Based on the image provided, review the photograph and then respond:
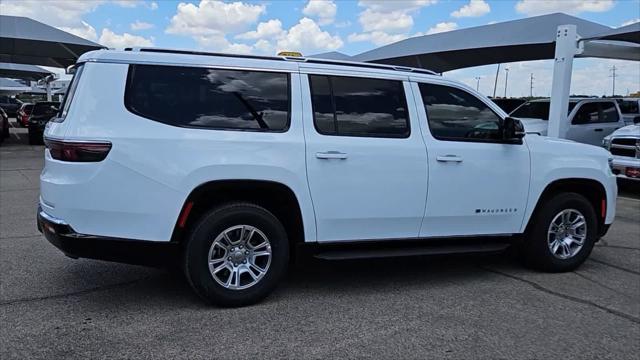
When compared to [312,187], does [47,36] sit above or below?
above

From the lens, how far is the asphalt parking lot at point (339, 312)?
12.1 ft

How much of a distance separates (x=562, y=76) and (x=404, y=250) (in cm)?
908

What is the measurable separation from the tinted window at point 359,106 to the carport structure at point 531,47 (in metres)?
8.79

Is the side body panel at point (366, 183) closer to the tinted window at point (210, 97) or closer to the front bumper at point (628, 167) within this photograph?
the tinted window at point (210, 97)

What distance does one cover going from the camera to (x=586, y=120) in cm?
1397

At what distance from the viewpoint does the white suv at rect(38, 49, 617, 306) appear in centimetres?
395

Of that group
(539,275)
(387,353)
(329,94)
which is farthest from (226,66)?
(539,275)

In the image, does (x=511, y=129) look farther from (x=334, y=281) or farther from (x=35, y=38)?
(x=35, y=38)

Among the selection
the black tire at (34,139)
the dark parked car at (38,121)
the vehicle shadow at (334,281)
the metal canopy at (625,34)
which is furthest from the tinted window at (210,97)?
the black tire at (34,139)

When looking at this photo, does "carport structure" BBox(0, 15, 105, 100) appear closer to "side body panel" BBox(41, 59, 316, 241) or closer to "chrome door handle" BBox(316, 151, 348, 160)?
"side body panel" BBox(41, 59, 316, 241)

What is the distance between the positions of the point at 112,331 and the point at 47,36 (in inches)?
731

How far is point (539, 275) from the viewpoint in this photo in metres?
5.49

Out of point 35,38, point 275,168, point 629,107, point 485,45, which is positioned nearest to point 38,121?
point 35,38

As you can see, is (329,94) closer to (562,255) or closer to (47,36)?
(562,255)
